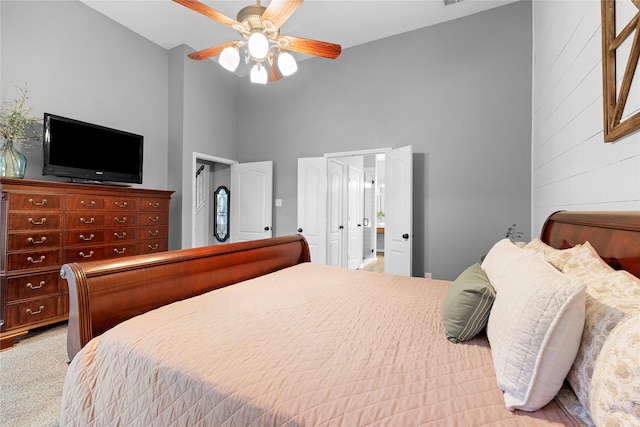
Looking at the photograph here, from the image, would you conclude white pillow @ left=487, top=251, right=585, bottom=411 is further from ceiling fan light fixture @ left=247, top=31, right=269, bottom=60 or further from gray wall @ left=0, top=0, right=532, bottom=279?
gray wall @ left=0, top=0, right=532, bottom=279

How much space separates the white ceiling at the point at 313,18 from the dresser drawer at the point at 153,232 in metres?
2.53

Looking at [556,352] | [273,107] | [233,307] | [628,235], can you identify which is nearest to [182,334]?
[233,307]

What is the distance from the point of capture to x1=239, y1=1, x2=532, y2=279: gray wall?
3172mm

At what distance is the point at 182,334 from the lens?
1.13m

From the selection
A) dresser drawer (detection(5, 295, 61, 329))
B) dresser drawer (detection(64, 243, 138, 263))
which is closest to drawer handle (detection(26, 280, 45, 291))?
dresser drawer (detection(5, 295, 61, 329))

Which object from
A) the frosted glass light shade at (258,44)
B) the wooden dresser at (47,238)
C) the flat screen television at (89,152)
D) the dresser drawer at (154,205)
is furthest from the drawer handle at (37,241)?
the frosted glass light shade at (258,44)

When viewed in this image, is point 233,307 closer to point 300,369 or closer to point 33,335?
point 300,369

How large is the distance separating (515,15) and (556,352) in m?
3.89

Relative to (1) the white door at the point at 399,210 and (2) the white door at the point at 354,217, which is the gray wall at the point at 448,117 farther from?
(2) the white door at the point at 354,217

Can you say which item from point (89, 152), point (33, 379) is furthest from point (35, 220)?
point (33, 379)

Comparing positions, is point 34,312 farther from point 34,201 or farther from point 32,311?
point 34,201

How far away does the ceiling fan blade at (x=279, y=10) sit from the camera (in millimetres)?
1821

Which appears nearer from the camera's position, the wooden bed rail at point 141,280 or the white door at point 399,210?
the wooden bed rail at point 141,280

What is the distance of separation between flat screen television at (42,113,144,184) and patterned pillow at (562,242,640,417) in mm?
3959
